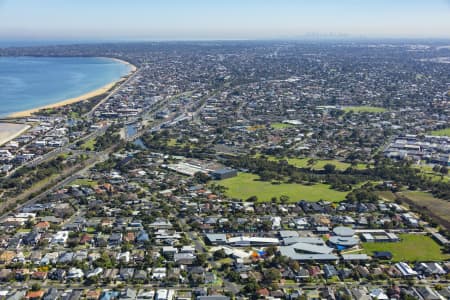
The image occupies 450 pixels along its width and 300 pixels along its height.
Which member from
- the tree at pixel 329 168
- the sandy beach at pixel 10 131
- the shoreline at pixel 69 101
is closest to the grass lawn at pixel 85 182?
the sandy beach at pixel 10 131

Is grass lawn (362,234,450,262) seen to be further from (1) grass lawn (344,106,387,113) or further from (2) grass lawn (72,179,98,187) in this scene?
(1) grass lawn (344,106,387,113)

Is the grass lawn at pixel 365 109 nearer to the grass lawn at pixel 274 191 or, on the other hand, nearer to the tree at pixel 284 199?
the grass lawn at pixel 274 191

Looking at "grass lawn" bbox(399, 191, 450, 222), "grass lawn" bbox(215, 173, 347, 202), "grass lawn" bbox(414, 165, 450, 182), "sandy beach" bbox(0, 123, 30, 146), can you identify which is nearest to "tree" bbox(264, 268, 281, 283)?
"grass lawn" bbox(215, 173, 347, 202)

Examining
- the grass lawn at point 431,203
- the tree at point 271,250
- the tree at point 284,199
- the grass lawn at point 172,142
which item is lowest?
the grass lawn at point 431,203

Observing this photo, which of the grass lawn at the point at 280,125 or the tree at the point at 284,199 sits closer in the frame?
the tree at the point at 284,199

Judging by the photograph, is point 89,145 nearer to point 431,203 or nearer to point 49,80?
point 431,203

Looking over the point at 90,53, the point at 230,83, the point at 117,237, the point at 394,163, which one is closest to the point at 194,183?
the point at 117,237

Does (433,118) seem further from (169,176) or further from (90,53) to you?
(90,53)
